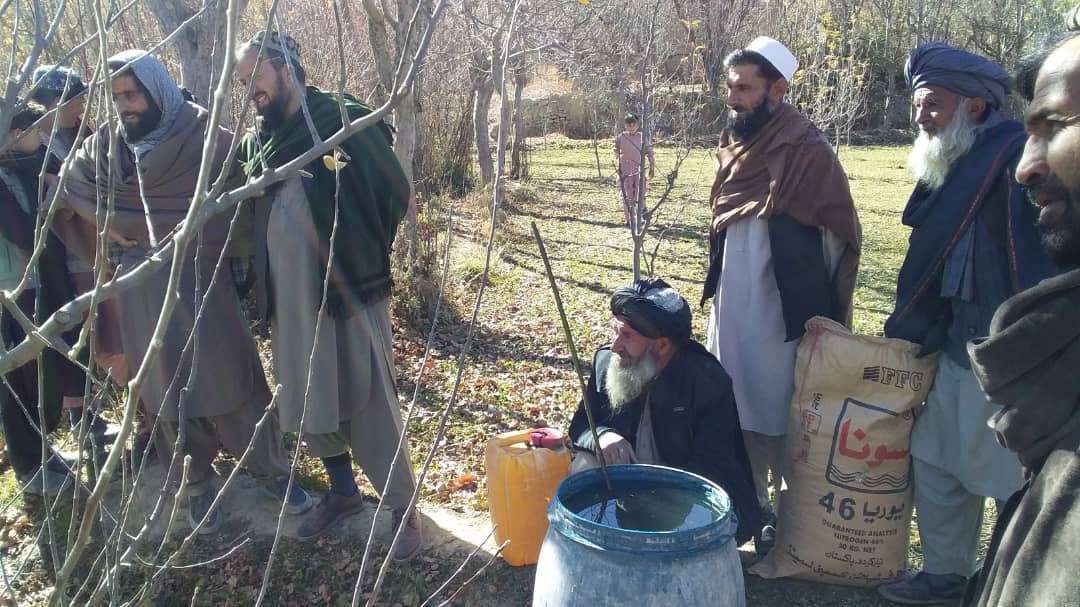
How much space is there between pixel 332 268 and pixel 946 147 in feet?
7.23

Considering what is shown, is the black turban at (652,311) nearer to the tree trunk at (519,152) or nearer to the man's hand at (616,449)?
the man's hand at (616,449)

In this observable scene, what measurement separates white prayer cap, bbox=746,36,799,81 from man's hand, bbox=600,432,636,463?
5.17 ft

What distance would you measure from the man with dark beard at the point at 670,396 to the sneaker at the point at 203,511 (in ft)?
5.97

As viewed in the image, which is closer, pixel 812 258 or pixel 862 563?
pixel 862 563

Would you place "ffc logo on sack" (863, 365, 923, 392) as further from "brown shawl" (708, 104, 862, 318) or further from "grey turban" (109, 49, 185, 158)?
"grey turban" (109, 49, 185, 158)

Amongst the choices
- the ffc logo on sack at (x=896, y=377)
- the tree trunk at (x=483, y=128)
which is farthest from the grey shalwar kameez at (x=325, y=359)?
the tree trunk at (x=483, y=128)

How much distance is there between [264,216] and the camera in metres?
2.97

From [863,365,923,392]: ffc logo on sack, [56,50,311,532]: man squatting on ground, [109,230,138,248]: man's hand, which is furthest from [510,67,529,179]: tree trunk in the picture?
[863,365,923,392]: ffc logo on sack

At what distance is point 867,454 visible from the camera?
272 centimetres

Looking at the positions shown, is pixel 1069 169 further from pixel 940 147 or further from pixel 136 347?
pixel 136 347

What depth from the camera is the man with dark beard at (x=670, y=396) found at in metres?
2.72

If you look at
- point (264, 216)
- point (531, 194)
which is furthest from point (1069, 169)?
point (531, 194)

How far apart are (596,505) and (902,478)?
122 cm

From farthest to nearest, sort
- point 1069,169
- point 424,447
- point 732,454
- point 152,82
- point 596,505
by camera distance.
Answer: point 424,447, point 152,82, point 732,454, point 596,505, point 1069,169
